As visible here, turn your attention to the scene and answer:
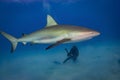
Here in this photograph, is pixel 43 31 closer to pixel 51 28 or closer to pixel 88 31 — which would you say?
pixel 51 28

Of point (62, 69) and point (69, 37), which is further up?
point (62, 69)

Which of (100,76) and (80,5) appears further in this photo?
(80,5)

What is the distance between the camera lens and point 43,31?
467 cm

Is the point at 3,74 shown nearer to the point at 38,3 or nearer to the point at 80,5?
the point at 38,3

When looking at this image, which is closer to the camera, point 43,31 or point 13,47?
point 43,31

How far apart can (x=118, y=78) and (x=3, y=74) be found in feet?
16.4

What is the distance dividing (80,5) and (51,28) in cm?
2225

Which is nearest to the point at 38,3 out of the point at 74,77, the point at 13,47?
the point at 74,77

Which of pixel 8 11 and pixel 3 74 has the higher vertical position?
pixel 8 11

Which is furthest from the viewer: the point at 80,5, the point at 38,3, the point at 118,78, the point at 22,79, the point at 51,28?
the point at 80,5

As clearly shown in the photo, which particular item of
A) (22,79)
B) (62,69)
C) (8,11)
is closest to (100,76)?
(62,69)

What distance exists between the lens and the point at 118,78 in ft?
23.2

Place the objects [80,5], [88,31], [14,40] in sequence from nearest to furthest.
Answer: [88,31]
[14,40]
[80,5]

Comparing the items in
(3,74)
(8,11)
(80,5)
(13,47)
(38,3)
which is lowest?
(13,47)
